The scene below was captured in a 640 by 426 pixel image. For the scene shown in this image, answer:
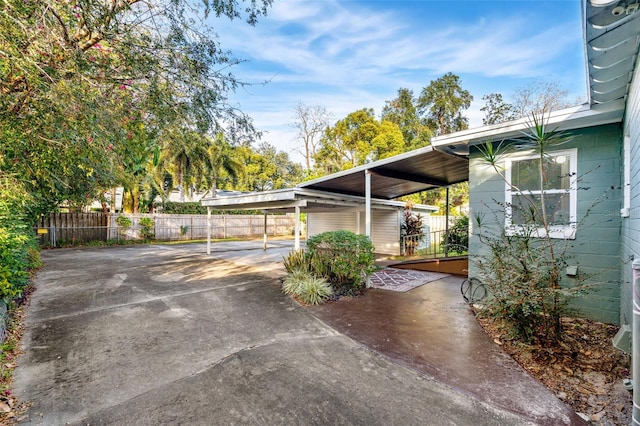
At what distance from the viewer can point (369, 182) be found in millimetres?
7141

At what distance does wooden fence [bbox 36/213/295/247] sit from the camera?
14117mm

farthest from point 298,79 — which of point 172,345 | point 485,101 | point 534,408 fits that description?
point 485,101

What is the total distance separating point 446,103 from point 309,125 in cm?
1132

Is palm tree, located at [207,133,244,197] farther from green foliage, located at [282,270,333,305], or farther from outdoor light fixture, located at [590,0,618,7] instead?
outdoor light fixture, located at [590,0,618,7]

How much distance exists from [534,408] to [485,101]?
84.2 ft

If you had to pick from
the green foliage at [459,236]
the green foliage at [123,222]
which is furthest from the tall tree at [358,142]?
the green foliage at [123,222]

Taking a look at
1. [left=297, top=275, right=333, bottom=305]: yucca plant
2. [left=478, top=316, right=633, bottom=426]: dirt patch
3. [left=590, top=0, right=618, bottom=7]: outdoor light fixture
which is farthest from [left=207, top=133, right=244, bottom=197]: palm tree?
[left=590, top=0, right=618, bottom=7]: outdoor light fixture

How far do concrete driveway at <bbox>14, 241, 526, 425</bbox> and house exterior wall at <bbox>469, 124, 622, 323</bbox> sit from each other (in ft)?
10.1

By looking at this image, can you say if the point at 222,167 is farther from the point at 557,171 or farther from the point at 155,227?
the point at 557,171

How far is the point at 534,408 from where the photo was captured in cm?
244

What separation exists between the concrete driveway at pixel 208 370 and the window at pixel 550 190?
2.98 metres

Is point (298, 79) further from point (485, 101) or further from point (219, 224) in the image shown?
point (485, 101)

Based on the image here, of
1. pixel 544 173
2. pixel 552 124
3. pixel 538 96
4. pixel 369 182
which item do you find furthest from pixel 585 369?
pixel 538 96

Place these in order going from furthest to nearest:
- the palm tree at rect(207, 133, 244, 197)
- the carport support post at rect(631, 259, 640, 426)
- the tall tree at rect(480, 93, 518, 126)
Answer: the tall tree at rect(480, 93, 518, 126)
the palm tree at rect(207, 133, 244, 197)
the carport support post at rect(631, 259, 640, 426)
